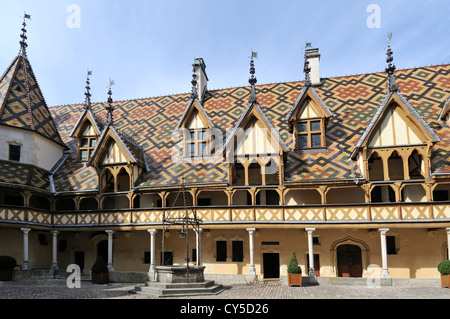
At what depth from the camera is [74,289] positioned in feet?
57.9

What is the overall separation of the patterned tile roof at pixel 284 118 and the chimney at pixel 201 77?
2.45ft

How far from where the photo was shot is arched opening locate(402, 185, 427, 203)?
812 inches

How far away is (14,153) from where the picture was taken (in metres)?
23.5

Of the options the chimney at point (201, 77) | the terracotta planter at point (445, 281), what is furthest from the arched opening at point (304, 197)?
the chimney at point (201, 77)

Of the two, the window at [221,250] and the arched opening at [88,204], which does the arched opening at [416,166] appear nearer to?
the window at [221,250]

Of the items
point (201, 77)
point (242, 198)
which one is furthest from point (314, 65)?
point (242, 198)

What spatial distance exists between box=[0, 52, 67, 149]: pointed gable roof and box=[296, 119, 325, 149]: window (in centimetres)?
1582

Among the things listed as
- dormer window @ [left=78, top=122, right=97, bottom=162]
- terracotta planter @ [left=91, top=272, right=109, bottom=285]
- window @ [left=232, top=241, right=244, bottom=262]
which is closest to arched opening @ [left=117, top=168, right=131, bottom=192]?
dormer window @ [left=78, top=122, right=97, bottom=162]

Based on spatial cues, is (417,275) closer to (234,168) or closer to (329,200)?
(329,200)

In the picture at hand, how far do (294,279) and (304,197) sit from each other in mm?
5245

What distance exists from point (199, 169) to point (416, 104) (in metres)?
13.8

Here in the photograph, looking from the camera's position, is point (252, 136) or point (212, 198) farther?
point (212, 198)

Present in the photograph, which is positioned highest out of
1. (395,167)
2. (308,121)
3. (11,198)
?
(308,121)

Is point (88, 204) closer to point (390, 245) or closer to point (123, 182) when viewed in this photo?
point (123, 182)
